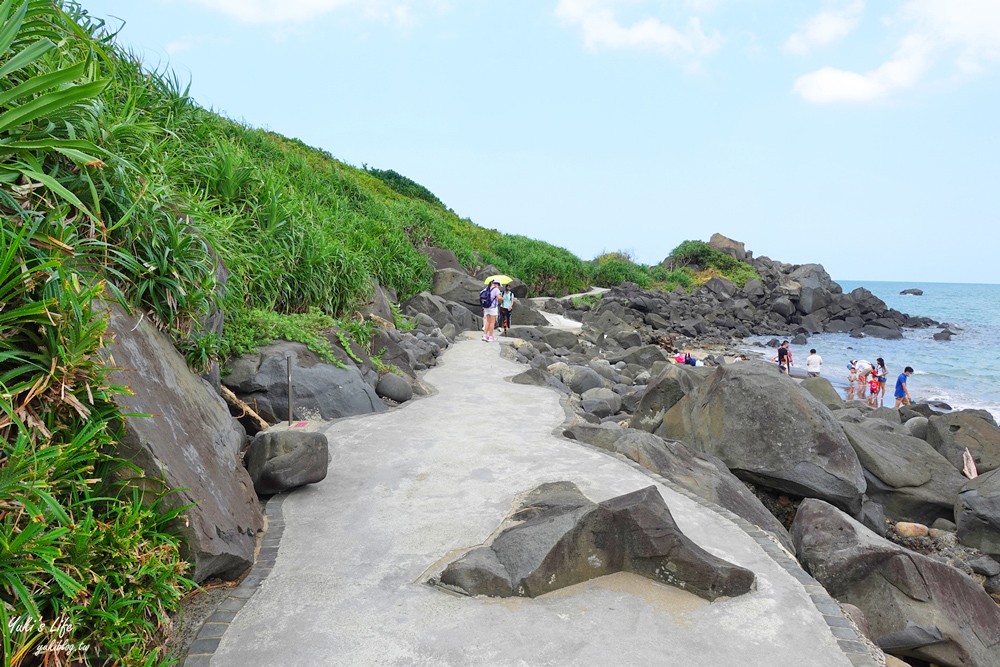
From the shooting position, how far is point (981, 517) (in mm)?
7480

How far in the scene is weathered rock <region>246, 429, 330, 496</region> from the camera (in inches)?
201

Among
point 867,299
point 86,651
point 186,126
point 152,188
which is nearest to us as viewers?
point 86,651

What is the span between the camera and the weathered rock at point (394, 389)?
9023mm

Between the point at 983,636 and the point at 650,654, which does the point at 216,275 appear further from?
the point at 983,636

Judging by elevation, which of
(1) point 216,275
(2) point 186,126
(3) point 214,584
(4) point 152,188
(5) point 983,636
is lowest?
(5) point 983,636

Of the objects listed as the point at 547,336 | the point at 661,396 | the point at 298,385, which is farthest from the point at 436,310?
the point at 298,385

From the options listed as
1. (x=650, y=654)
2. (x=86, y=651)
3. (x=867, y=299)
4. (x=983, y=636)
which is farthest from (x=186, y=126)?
(x=867, y=299)

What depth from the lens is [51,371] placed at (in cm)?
297

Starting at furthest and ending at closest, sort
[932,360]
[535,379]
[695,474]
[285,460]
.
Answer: [932,360], [535,379], [695,474], [285,460]

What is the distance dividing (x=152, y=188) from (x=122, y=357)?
195 centimetres

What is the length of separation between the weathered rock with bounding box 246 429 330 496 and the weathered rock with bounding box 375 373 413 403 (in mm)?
3637

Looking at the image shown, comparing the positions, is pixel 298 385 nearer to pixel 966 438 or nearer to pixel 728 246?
pixel 966 438

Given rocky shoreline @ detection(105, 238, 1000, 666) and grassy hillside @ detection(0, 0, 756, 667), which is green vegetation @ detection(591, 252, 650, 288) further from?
grassy hillside @ detection(0, 0, 756, 667)

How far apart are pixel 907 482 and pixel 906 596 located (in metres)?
4.04
